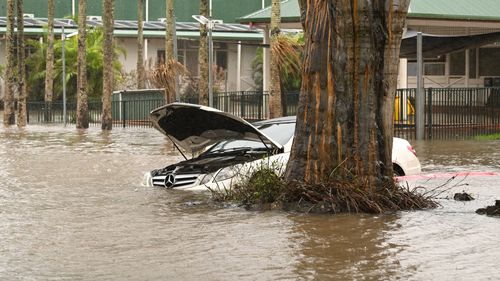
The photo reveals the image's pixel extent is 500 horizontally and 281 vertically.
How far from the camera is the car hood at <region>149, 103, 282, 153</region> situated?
48.4 feet

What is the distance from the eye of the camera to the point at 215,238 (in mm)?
11188

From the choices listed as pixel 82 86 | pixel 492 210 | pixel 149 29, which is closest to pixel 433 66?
pixel 82 86

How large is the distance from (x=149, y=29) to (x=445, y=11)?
2725 centimetres

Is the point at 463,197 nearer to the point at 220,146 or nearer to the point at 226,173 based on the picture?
the point at 226,173

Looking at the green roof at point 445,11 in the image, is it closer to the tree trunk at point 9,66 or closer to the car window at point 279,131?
the tree trunk at point 9,66

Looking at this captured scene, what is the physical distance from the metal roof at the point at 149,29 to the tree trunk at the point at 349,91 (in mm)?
43043

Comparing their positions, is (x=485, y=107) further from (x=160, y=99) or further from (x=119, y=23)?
(x=119, y=23)

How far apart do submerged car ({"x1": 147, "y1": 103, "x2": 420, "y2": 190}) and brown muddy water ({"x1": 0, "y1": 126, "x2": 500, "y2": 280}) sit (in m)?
0.34

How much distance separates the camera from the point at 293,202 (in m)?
13.1

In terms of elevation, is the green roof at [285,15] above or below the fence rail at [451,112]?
above

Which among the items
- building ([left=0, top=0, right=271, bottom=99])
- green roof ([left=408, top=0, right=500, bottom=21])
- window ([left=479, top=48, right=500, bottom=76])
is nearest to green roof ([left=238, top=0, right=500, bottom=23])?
green roof ([left=408, top=0, right=500, bottom=21])

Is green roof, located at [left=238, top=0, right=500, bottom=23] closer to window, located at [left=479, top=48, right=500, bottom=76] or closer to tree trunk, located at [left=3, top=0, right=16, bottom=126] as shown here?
window, located at [left=479, top=48, right=500, bottom=76]

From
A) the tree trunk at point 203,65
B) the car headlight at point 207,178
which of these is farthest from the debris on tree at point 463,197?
the tree trunk at point 203,65

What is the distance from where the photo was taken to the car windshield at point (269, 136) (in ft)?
51.7
